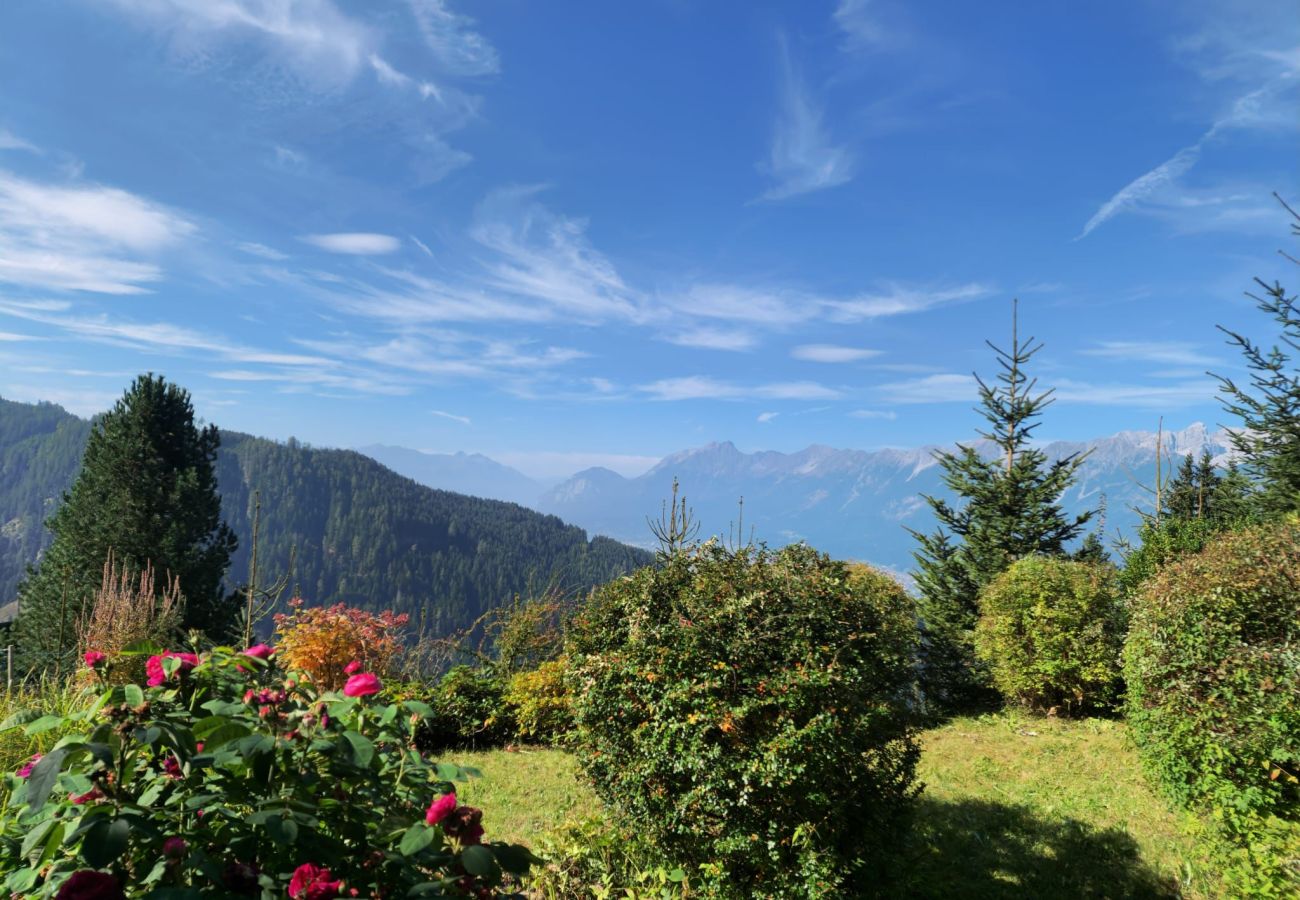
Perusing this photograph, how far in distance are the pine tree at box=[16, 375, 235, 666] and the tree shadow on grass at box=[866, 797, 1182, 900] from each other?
67.3 feet

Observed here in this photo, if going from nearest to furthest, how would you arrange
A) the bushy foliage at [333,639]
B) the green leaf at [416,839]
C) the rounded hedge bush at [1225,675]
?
the green leaf at [416,839] → the rounded hedge bush at [1225,675] → the bushy foliage at [333,639]

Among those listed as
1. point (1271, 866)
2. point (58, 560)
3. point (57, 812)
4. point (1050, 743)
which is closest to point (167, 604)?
point (57, 812)

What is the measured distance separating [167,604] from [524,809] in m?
5.81

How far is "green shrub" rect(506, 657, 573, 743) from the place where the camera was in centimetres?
897

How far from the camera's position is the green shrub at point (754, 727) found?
3758 mm

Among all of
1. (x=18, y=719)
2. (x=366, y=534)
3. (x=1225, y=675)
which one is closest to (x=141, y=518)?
(x=18, y=719)

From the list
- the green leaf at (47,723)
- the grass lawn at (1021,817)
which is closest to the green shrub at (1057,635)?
the grass lawn at (1021,817)

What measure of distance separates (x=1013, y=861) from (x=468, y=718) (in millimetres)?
7556

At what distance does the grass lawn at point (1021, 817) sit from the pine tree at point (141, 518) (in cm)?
1593

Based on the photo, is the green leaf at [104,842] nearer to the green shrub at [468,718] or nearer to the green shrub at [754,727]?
the green shrub at [754,727]

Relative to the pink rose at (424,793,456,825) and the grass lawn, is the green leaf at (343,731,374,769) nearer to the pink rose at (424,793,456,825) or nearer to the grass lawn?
the pink rose at (424,793,456,825)

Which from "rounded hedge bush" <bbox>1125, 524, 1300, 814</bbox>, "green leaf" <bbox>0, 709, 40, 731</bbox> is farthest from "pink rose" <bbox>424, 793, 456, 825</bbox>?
"rounded hedge bush" <bbox>1125, 524, 1300, 814</bbox>

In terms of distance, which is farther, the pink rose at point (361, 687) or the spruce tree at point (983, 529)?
the spruce tree at point (983, 529)

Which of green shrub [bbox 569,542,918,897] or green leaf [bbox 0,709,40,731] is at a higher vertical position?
green leaf [bbox 0,709,40,731]
